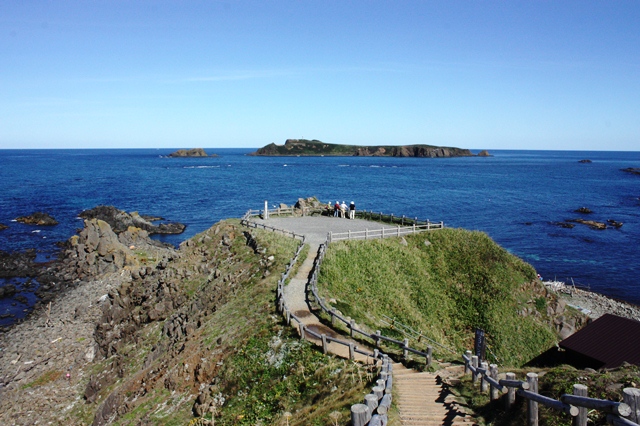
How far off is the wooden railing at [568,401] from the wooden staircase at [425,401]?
112 centimetres

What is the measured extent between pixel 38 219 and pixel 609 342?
3291 inches

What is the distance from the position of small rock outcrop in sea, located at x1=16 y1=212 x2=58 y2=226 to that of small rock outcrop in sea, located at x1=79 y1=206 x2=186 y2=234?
5450mm

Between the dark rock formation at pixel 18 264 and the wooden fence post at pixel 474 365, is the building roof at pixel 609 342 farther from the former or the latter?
the dark rock formation at pixel 18 264

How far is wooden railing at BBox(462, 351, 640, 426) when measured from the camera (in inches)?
291

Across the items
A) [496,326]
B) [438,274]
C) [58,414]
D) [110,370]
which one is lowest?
[58,414]

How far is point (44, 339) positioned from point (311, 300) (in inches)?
1006

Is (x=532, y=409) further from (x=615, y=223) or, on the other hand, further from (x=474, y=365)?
(x=615, y=223)

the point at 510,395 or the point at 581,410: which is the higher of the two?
the point at 581,410

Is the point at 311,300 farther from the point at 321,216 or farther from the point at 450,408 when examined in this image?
the point at 321,216

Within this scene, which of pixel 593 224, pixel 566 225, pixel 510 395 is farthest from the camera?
pixel 593 224

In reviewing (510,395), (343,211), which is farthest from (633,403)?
(343,211)

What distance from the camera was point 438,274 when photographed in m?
33.1

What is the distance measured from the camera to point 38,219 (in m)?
76.6

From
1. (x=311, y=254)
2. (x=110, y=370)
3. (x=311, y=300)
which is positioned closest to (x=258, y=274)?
(x=311, y=254)
